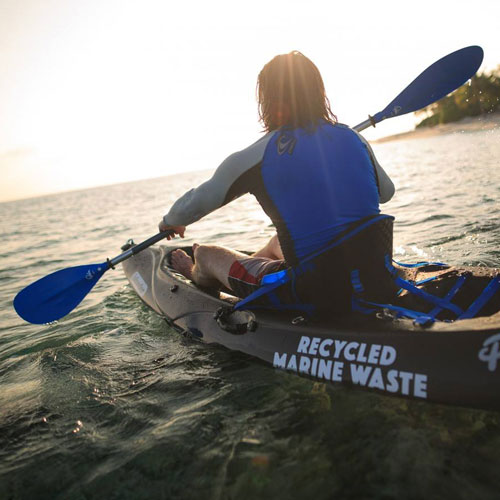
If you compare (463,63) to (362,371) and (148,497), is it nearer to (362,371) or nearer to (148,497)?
(362,371)

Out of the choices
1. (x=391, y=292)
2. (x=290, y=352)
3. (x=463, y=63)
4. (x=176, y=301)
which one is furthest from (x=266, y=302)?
(x=463, y=63)

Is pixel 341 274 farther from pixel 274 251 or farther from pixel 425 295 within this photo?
pixel 274 251

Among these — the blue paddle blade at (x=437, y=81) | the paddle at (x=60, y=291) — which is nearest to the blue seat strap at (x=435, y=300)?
the blue paddle blade at (x=437, y=81)

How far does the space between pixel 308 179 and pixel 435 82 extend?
257 cm

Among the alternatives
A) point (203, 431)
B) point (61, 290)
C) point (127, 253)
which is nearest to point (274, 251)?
point (127, 253)

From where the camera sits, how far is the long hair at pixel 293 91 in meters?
2.57

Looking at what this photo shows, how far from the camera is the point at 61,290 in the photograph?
4.21 m

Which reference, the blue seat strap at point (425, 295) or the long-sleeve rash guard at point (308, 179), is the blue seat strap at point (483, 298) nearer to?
the blue seat strap at point (425, 295)

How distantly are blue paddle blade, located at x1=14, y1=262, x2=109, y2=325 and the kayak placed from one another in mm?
1246

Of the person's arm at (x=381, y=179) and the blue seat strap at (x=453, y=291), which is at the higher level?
the person's arm at (x=381, y=179)

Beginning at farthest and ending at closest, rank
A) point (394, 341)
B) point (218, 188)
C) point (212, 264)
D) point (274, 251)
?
point (274, 251) < point (212, 264) < point (218, 188) < point (394, 341)

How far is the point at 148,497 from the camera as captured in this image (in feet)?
6.37

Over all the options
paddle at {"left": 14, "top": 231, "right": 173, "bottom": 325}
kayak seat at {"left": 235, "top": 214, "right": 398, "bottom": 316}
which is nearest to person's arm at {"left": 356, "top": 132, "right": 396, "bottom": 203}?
kayak seat at {"left": 235, "top": 214, "right": 398, "bottom": 316}

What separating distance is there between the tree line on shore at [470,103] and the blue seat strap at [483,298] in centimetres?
3860
